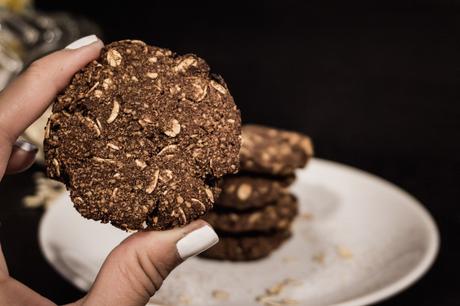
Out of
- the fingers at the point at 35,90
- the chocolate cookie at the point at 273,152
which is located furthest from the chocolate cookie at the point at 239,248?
the fingers at the point at 35,90

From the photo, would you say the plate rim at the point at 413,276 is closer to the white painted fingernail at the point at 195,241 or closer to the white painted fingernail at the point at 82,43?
the white painted fingernail at the point at 195,241

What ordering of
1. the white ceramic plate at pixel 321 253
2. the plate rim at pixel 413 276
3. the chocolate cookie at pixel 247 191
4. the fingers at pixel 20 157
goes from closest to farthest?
the fingers at pixel 20 157, the plate rim at pixel 413 276, the white ceramic plate at pixel 321 253, the chocolate cookie at pixel 247 191

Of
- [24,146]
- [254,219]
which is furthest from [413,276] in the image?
[24,146]

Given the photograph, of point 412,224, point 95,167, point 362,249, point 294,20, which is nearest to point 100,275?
point 95,167

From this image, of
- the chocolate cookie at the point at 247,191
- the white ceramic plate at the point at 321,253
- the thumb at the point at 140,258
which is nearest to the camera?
the thumb at the point at 140,258

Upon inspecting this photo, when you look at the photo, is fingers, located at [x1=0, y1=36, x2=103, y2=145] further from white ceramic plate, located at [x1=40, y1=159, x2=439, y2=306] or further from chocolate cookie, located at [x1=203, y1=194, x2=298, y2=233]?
chocolate cookie, located at [x1=203, y1=194, x2=298, y2=233]

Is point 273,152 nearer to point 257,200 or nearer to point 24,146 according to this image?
point 257,200
